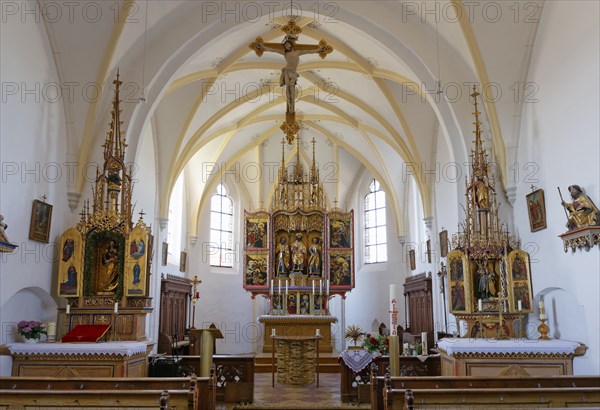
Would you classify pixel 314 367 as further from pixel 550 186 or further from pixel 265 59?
pixel 265 59

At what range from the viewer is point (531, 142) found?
11.9 metres

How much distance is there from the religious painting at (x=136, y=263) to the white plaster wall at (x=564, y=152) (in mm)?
7779

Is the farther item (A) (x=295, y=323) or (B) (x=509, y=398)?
(A) (x=295, y=323)

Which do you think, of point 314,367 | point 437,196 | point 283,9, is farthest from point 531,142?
point 314,367

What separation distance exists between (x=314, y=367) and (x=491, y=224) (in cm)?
581

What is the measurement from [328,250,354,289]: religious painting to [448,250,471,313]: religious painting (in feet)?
25.2

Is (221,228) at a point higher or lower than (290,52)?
lower

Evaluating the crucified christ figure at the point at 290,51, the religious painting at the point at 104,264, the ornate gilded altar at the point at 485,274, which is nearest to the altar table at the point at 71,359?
the religious painting at the point at 104,264

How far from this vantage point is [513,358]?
9844 mm

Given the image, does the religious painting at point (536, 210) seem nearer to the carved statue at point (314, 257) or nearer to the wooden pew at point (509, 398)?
the wooden pew at point (509, 398)

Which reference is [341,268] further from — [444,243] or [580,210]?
[580,210]

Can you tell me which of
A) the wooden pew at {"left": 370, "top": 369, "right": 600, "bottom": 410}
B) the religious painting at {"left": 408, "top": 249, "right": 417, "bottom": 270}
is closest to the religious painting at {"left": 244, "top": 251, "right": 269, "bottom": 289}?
the religious painting at {"left": 408, "top": 249, "right": 417, "bottom": 270}

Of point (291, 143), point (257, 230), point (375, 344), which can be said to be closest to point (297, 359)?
point (375, 344)

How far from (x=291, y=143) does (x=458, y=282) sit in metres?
4.50
